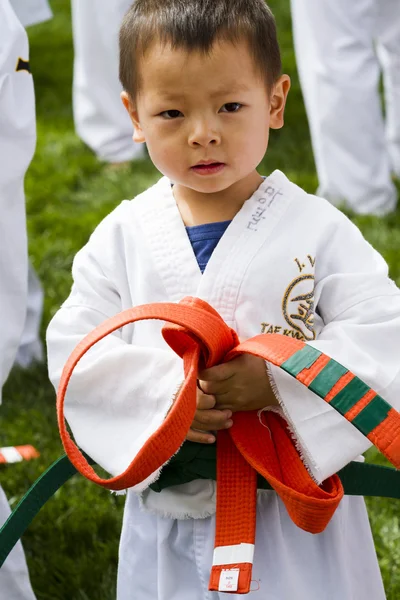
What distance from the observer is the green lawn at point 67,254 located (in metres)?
2.78

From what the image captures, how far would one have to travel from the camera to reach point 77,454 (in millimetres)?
1781

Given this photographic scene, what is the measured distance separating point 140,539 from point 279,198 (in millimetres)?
769

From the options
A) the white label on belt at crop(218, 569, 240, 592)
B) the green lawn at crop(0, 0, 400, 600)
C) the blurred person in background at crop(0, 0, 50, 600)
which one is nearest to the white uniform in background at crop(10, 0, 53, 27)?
the blurred person in background at crop(0, 0, 50, 600)

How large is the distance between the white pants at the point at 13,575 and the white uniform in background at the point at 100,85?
367 centimetres

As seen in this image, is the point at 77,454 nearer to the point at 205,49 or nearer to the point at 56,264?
the point at 205,49

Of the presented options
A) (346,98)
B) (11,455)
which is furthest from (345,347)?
(346,98)

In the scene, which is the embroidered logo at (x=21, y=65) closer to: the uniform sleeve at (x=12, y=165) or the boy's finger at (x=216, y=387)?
the uniform sleeve at (x=12, y=165)

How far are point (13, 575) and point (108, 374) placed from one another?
2.39 feet

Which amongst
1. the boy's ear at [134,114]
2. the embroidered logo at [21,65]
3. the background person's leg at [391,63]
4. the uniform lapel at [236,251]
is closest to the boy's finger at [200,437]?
the uniform lapel at [236,251]

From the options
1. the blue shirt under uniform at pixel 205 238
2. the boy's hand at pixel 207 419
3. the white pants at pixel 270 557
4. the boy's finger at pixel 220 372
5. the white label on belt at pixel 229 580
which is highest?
the blue shirt under uniform at pixel 205 238

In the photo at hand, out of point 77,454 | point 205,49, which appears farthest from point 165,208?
point 77,454

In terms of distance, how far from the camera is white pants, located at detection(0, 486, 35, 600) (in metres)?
2.35

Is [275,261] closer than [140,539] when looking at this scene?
Yes

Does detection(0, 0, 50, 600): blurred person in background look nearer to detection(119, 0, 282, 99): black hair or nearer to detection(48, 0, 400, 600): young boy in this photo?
detection(48, 0, 400, 600): young boy
